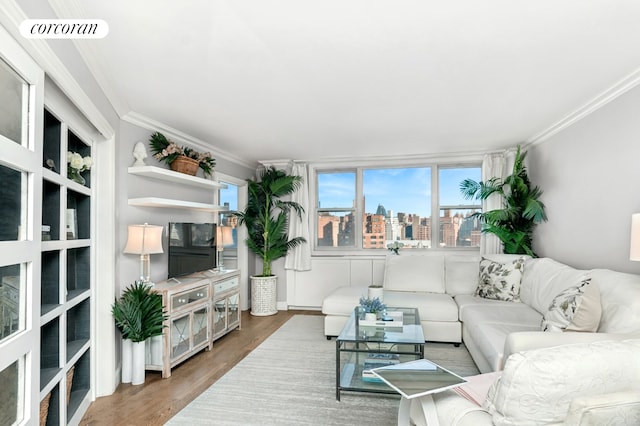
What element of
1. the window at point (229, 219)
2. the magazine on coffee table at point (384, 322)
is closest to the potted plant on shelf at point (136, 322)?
the magazine on coffee table at point (384, 322)

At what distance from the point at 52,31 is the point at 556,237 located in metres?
4.45

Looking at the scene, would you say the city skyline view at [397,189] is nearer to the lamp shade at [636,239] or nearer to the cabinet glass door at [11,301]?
the lamp shade at [636,239]

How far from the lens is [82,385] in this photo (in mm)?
2609

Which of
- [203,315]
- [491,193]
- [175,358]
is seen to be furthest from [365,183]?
[175,358]

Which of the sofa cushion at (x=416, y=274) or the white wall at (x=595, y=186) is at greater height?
the white wall at (x=595, y=186)

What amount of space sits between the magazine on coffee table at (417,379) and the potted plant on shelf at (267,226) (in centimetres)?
374

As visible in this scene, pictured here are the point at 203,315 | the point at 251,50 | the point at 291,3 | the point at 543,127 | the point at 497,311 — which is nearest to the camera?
the point at 291,3

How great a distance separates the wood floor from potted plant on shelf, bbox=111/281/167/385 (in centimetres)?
13

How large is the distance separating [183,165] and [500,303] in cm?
353

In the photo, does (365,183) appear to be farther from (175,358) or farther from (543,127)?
(175,358)

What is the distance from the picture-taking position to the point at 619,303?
2.23 m

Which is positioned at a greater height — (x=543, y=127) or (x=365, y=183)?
(x=543, y=127)

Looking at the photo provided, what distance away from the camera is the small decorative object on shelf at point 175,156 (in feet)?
11.5

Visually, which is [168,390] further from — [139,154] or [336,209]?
[336,209]
